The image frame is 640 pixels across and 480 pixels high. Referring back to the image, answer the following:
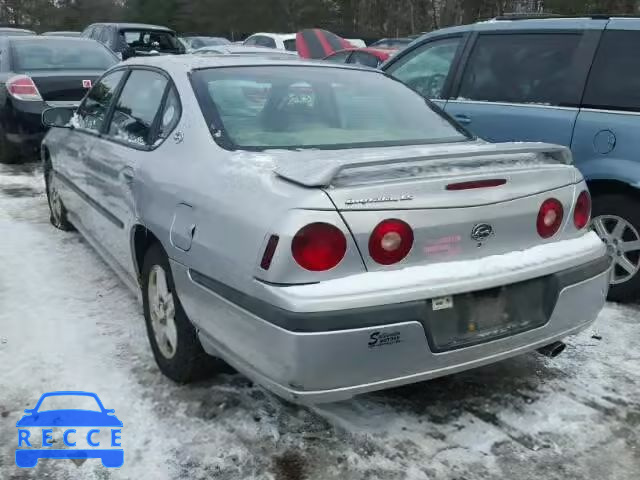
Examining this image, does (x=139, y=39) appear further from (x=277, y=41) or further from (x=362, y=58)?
(x=362, y=58)

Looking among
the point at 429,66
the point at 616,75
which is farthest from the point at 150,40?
the point at 616,75

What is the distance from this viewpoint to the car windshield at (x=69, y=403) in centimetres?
296

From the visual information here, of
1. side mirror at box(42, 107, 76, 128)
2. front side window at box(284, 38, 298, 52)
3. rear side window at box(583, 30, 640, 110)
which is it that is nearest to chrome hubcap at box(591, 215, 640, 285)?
rear side window at box(583, 30, 640, 110)

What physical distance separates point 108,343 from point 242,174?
1501 millimetres

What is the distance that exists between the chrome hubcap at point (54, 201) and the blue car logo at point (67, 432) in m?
2.90

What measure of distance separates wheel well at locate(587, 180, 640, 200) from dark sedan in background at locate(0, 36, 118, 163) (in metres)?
5.99

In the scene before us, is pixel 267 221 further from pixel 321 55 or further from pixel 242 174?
pixel 321 55

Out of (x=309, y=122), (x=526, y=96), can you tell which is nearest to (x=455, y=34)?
(x=526, y=96)

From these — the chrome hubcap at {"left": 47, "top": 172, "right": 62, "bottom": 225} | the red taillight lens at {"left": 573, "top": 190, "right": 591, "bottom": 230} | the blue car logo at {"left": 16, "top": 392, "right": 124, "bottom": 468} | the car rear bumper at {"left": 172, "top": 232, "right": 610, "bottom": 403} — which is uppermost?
the red taillight lens at {"left": 573, "top": 190, "right": 591, "bottom": 230}

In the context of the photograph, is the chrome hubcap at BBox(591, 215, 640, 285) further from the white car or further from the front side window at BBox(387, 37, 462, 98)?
the white car

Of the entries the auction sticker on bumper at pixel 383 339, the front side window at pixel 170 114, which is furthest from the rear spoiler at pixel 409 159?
the front side window at pixel 170 114

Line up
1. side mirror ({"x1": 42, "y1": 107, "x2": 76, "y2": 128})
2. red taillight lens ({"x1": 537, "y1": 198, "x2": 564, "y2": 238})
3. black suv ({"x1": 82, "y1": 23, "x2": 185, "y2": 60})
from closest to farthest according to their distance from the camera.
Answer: red taillight lens ({"x1": 537, "y1": 198, "x2": 564, "y2": 238}), side mirror ({"x1": 42, "y1": 107, "x2": 76, "y2": 128}), black suv ({"x1": 82, "y1": 23, "x2": 185, "y2": 60})

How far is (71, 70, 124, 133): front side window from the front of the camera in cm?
433

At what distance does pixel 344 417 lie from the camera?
2934mm
